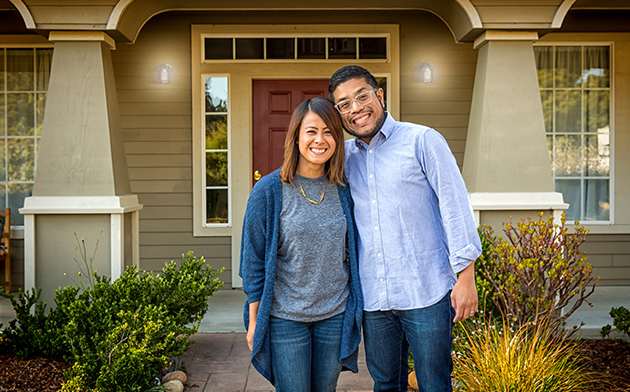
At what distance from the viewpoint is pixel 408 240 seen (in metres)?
2.16

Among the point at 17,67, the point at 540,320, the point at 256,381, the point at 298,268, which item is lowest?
the point at 256,381

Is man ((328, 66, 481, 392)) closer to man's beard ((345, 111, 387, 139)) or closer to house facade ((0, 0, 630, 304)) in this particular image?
man's beard ((345, 111, 387, 139))

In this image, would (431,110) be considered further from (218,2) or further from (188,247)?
(188,247)

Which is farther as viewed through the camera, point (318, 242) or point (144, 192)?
point (144, 192)

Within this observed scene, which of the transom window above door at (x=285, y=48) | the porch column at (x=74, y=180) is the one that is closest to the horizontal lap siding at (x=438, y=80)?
the transom window above door at (x=285, y=48)

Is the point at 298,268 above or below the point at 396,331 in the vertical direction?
above

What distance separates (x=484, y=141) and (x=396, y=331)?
273cm

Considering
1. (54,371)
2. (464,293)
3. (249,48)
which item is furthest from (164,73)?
(464,293)


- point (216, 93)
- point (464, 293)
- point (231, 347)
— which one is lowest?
point (231, 347)

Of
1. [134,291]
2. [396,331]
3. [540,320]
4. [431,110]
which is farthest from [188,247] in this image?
[396,331]

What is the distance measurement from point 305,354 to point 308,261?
345 millimetres

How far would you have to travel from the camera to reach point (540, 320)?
339 centimetres

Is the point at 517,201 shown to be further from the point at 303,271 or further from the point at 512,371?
the point at 303,271

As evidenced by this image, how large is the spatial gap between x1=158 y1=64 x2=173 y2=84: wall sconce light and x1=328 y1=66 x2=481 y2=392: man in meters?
3.99
